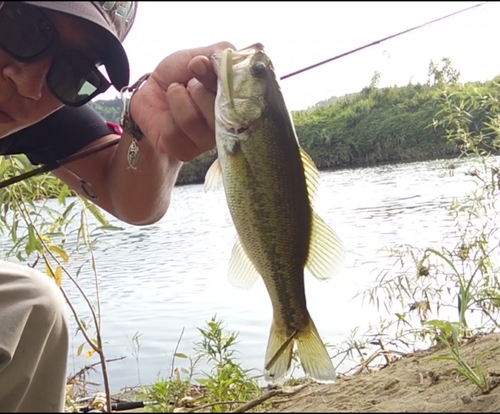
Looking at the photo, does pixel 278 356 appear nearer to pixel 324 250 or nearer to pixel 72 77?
pixel 324 250

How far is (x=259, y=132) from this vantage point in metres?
1.75

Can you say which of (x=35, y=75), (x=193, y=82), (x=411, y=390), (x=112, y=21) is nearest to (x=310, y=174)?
(x=193, y=82)

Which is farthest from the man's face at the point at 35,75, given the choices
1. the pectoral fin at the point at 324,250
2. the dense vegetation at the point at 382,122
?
the pectoral fin at the point at 324,250

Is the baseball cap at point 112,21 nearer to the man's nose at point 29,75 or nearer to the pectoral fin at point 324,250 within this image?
the man's nose at point 29,75

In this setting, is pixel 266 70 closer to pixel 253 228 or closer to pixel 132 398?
pixel 253 228

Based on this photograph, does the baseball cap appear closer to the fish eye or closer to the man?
the man

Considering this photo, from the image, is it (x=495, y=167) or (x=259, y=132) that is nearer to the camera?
(x=259, y=132)

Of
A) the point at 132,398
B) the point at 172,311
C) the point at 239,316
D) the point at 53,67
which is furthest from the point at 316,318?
the point at 53,67

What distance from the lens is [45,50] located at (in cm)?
210

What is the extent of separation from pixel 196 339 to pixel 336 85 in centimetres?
281

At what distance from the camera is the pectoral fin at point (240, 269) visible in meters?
1.83

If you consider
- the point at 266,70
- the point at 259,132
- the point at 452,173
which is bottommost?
the point at 452,173

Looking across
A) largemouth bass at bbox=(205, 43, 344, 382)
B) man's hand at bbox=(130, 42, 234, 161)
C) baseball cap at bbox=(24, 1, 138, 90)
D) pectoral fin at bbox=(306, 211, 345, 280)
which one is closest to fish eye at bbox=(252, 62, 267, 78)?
largemouth bass at bbox=(205, 43, 344, 382)

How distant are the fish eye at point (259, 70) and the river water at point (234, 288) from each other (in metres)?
2.09
